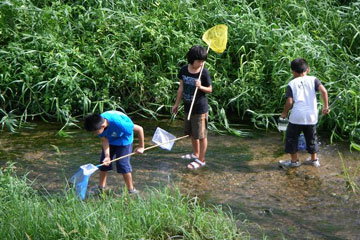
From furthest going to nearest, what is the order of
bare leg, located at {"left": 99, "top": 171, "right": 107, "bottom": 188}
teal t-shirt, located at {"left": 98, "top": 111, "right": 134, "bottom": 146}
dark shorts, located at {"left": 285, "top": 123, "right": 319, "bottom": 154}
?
dark shorts, located at {"left": 285, "top": 123, "right": 319, "bottom": 154} < bare leg, located at {"left": 99, "top": 171, "right": 107, "bottom": 188} < teal t-shirt, located at {"left": 98, "top": 111, "right": 134, "bottom": 146}

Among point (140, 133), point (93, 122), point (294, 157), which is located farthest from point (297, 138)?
point (93, 122)

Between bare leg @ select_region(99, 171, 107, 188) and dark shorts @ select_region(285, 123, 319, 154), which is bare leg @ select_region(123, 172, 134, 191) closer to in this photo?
bare leg @ select_region(99, 171, 107, 188)

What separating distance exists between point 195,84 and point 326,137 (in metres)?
2.23

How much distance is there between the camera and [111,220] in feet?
16.4

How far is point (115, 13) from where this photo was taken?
1014 centimetres

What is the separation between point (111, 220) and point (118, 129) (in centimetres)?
133

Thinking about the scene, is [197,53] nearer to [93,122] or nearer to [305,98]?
[305,98]

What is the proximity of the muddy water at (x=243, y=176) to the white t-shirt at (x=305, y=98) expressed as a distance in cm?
61

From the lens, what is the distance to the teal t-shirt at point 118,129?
→ 19.8 ft

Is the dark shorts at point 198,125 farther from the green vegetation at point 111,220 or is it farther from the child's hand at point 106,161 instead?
the green vegetation at point 111,220

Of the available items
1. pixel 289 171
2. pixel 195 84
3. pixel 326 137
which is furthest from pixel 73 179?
pixel 326 137

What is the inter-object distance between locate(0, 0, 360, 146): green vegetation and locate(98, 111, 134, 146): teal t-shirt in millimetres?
2528

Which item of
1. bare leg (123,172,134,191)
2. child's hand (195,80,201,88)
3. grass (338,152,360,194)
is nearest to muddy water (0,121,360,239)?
grass (338,152,360,194)

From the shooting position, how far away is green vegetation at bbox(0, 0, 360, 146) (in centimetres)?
887
